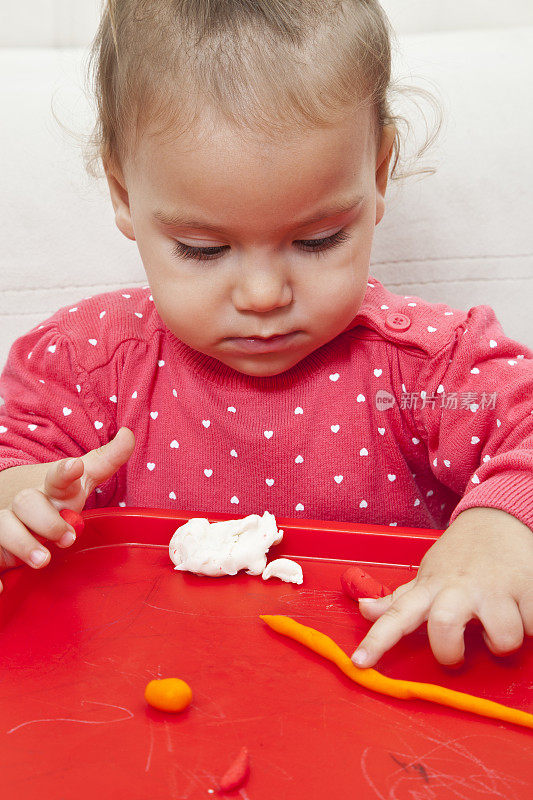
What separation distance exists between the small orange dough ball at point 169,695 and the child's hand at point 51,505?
134 millimetres

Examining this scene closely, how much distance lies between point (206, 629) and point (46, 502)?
5.3 inches

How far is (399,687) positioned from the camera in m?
0.43

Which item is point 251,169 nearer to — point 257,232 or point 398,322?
point 257,232

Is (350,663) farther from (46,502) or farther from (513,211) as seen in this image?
(513,211)

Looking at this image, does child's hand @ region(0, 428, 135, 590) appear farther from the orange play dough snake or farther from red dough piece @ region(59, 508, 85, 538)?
the orange play dough snake

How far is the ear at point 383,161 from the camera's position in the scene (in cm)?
63

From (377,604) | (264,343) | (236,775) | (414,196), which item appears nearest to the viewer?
(236,775)

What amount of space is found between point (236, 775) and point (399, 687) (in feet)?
0.33

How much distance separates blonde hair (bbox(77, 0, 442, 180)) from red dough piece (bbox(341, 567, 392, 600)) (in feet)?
0.90

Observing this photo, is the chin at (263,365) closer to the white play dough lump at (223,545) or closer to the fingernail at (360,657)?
the white play dough lump at (223,545)

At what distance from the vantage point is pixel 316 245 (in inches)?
22.9

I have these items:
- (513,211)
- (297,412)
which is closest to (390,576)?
(297,412)

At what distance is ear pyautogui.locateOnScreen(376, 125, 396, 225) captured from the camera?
2.08 ft

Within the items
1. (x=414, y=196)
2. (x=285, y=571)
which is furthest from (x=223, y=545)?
(x=414, y=196)
